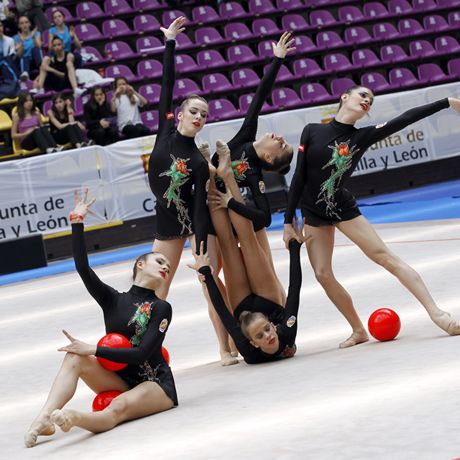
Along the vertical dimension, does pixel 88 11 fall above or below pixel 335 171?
above

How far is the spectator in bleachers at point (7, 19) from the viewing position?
16.9 metres

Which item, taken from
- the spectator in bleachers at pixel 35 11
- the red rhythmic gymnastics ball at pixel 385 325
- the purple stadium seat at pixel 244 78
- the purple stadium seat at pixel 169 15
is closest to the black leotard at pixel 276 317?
the red rhythmic gymnastics ball at pixel 385 325

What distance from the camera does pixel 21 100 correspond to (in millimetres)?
14492

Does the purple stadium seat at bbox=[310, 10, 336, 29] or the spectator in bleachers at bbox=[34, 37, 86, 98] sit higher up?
the purple stadium seat at bbox=[310, 10, 336, 29]

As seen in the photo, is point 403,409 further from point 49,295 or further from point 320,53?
point 320,53

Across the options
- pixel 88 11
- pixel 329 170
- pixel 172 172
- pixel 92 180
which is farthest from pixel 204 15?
pixel 329 170

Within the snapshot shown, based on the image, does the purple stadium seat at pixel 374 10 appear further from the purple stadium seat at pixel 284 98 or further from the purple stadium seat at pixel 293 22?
the purple stadium seat at pixel 284 98

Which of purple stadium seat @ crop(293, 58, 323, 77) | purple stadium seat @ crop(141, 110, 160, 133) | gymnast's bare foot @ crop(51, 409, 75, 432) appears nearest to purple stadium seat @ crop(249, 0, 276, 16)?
purple stadium seat @ crop(293, 58, 323, 77)

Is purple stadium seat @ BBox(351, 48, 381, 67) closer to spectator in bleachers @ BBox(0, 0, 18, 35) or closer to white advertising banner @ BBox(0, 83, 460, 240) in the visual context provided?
white advertising banner @ BBox(0, 83, 460, 240)

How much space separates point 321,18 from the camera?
64.6 feet

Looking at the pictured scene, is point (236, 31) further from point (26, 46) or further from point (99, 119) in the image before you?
point (99, 119)

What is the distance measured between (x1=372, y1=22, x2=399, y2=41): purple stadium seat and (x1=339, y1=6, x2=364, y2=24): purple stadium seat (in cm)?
36

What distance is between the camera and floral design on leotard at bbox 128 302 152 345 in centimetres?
505

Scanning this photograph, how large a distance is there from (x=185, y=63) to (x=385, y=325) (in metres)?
12.5
